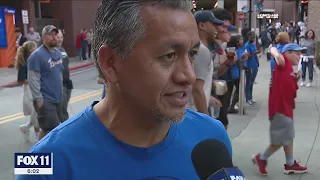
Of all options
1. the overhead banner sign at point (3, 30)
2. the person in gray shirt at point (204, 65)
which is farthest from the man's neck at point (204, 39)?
the overhead banner sign at point (3, 30)

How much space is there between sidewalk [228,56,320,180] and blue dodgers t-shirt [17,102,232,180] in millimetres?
4152

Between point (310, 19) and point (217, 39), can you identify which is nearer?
point (217, 39)

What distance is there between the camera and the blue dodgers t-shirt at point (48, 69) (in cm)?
588

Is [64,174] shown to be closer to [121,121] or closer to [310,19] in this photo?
[121,121]

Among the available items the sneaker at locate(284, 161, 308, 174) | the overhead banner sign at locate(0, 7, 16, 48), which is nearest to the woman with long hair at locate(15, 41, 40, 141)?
the sneaker at locate(284, 161, 308, 174)

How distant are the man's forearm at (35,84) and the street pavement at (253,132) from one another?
992 mm

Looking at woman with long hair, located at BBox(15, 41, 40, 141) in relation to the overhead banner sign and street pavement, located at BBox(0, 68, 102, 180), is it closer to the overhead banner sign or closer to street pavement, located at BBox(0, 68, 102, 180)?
street pavement, located at BBox(0, 68, 102, 180)

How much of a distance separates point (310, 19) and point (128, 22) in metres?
22.1

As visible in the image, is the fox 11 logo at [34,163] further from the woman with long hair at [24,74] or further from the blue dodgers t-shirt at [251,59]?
the blue dodgers t-shirt at [251,59]

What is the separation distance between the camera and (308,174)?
5.34 m

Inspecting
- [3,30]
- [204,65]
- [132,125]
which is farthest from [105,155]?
[3,30]

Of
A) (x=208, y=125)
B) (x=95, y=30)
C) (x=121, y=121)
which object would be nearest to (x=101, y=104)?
(x=121, y=121)

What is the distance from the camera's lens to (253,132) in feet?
24.7

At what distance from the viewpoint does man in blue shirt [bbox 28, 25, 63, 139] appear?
5.87 meters
